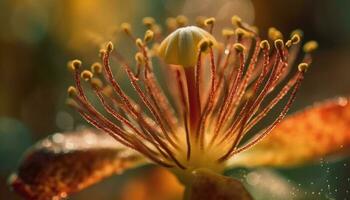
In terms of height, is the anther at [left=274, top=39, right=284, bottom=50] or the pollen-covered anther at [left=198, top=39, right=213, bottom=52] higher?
the pollen-covered anther at [left=198, top=39, right=213, bottom=52]

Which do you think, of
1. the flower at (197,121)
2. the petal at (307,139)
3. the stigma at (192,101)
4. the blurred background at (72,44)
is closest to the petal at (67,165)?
the flower at (197,121)

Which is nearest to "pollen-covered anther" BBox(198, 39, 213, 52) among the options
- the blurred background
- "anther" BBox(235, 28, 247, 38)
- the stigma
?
the stigma

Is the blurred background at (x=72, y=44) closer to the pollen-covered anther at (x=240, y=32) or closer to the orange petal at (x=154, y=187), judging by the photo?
the orange petal at (x=154, y=187)

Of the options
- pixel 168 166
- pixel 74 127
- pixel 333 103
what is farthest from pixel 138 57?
pixel 74 127

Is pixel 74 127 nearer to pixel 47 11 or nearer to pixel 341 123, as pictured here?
pixel 47 11

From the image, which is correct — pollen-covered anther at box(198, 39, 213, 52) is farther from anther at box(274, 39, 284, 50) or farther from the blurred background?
the blurred background
